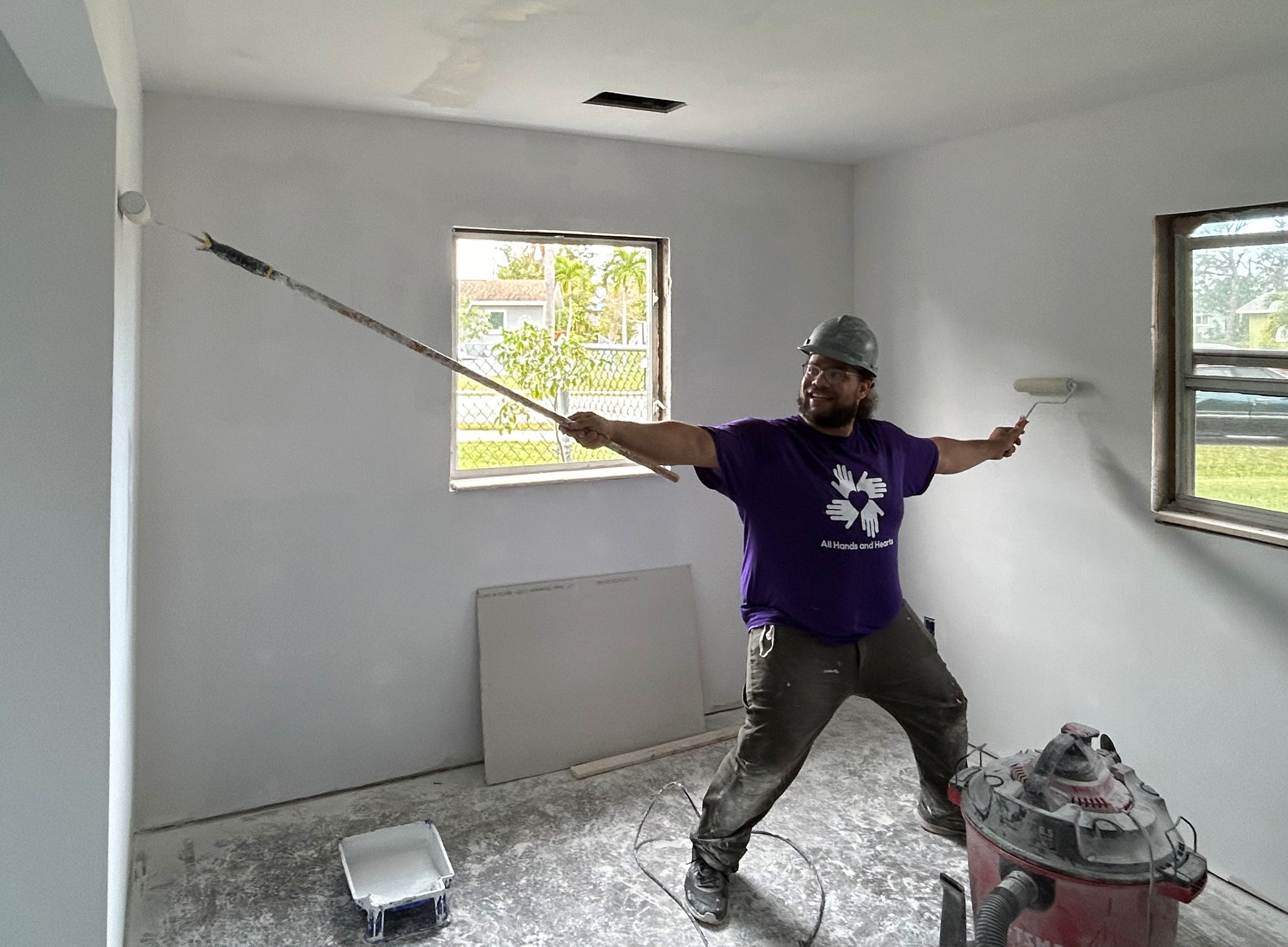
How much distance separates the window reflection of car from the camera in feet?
9.57

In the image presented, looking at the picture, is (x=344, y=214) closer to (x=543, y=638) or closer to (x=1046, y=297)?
(x=543, y=638)

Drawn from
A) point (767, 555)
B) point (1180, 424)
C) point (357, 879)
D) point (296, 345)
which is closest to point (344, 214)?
point (296, 345)

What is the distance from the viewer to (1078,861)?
6.64 ft

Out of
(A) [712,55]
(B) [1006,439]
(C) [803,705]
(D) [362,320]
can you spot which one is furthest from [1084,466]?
(D) [362,320]

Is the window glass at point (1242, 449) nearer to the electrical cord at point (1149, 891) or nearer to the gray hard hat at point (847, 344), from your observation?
the gray hard hat at point (847, 344)

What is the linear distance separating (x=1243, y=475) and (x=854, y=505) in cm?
122

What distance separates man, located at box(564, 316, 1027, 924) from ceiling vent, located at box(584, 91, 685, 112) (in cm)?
100

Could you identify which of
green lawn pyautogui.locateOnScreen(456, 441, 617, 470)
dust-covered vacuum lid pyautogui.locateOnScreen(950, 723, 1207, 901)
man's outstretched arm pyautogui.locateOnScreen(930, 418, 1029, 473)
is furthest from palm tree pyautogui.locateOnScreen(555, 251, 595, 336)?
dust-covered vacuum lid pyautogui.locateOnScreen(950, 723, 1207, 901)

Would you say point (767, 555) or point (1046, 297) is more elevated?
point (1046, 297)

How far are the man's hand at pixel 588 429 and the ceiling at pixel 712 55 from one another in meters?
0.98

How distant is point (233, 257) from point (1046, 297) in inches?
107

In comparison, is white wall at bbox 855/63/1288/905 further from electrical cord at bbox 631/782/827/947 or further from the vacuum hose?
the vacuum hose

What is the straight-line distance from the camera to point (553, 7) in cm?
237

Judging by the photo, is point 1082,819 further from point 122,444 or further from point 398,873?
point 122,444
